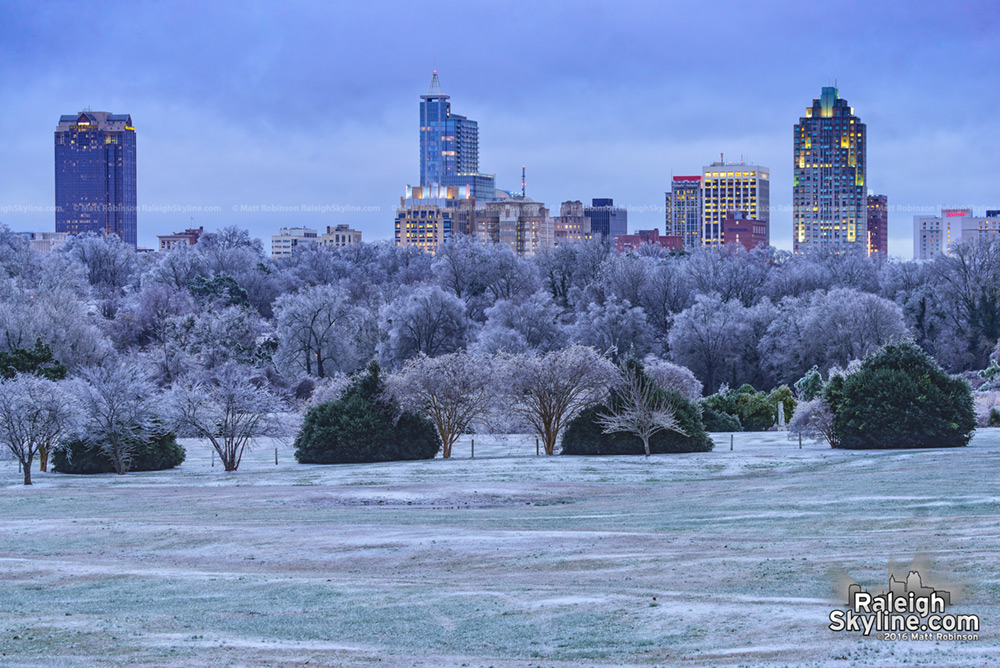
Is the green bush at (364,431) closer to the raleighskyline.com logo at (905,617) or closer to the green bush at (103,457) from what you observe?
the green bush at (103,457)

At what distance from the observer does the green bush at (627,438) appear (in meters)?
50.5

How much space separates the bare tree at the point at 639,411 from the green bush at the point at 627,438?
0.27 m

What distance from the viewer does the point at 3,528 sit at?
30.3m

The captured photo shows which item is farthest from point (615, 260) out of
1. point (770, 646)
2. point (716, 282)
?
point (770, 646)

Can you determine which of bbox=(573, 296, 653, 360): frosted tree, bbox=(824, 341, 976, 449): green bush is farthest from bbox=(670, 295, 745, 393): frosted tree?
bbox=(824, 341, 976, 449): green bush

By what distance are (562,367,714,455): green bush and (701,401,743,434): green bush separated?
1553cm

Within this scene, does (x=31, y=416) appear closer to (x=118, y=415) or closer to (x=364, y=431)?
(x=118, y=415)

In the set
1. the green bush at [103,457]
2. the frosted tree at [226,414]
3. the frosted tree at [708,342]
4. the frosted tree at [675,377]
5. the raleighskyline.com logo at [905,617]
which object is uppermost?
the frosted tree at [708,342]

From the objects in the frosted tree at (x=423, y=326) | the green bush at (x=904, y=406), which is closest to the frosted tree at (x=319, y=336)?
the frosted tree at (x=423, y=326)

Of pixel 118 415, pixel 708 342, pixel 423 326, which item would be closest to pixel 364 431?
pixel 118 415

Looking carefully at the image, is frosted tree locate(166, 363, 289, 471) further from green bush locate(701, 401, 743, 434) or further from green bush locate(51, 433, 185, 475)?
green bush locate(701, 401, 743, 434)

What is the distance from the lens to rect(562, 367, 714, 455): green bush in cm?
5050

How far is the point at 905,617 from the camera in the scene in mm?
16156

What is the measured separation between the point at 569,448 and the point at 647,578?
30.4 m
